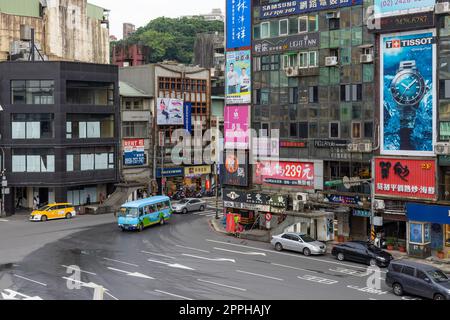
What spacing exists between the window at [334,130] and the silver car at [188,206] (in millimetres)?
23554

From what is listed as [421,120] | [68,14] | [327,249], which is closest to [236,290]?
[327,249]

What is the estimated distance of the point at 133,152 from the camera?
2980 inches

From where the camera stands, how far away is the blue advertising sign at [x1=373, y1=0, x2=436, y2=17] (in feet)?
137

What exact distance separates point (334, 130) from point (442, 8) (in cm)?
1261

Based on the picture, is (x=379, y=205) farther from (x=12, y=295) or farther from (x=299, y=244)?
(x=12, y=295)

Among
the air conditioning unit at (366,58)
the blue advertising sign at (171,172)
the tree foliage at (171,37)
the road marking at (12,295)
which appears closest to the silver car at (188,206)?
the blue advertising sign at (171,172)

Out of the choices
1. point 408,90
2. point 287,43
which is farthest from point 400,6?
point 287,43

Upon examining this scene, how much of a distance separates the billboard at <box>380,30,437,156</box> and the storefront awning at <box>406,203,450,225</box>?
377cm

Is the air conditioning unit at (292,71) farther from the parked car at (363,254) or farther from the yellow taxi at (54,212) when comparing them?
the yellow taxi at (54,212)

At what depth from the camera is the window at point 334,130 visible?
158 ft

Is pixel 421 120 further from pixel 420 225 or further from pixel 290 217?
pixel 290 217

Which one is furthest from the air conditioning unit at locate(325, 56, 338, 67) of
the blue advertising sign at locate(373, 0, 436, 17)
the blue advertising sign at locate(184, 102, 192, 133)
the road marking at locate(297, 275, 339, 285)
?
the blue advertising sign at locate(184, 102, 192, 133)

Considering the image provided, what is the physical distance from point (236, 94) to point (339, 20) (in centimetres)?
1266

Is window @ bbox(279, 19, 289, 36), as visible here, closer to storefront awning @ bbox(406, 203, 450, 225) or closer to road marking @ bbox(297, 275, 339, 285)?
storefront awning @ bbox(406, 203, 450, 225)
